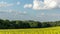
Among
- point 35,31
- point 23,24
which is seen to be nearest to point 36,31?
point 35,31

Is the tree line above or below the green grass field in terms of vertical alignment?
above

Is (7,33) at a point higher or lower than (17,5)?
lower

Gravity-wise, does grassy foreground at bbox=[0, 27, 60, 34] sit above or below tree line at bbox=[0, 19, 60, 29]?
below

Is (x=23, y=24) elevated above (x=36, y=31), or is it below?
above

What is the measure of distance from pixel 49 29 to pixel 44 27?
138 millimetres

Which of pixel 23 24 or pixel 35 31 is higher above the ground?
pixel 23 24

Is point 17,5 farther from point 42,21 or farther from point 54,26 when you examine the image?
point 54,26

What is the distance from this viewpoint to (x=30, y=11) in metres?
3.50

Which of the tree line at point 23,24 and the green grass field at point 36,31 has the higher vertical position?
the tree line at point 23,24

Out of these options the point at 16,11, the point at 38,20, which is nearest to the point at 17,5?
the point at 16,11

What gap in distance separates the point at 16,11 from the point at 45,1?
0.77 meters

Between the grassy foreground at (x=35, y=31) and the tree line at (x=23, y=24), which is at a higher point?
the tree line at (x=23, y=24)

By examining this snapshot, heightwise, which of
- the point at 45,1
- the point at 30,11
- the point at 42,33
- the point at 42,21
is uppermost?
the point at 45,1

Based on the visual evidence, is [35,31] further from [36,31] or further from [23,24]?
[23,24]
